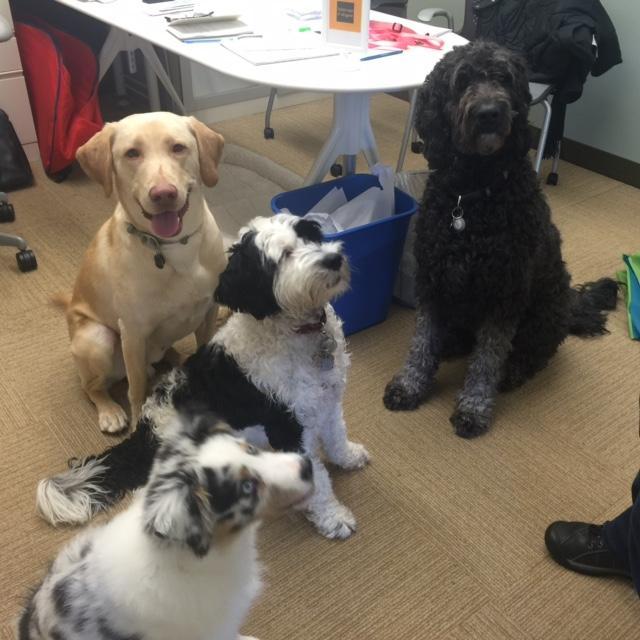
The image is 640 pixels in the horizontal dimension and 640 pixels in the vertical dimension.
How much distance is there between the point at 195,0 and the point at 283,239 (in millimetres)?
1873

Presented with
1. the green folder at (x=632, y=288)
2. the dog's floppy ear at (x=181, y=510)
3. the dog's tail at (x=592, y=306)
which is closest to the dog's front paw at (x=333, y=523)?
the dog's floppy ear at (x=181, y=510)

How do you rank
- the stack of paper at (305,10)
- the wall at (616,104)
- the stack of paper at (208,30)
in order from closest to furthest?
the stack of paper at (208,30) → the stack of paper at (305,10) → the wall at (616,104)

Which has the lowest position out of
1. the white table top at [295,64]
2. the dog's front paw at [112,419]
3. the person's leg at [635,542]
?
the dog's front paw at [112,419]

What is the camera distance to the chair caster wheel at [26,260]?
8.80 feet

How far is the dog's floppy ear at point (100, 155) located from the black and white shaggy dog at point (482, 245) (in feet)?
2.87

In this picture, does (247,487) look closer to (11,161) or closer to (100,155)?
(100,155)

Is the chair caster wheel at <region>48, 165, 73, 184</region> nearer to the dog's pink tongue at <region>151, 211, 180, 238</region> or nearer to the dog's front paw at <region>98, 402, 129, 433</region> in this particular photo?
the dog's front paw at <region>98, 402, 129, 433</region>

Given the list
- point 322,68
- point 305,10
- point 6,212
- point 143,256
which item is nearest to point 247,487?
point 143,256

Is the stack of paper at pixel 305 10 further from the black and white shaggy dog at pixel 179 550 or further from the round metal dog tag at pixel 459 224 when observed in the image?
the black and white shaggy dog at pixel 179 550

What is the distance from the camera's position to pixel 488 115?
63.0 inches

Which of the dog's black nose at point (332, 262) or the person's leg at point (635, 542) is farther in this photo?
the dog's black nose at point (332, 262)

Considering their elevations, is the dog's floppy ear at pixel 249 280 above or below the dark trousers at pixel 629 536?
above

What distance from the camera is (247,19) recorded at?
2.56 m

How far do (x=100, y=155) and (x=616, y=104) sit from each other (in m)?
2.92
